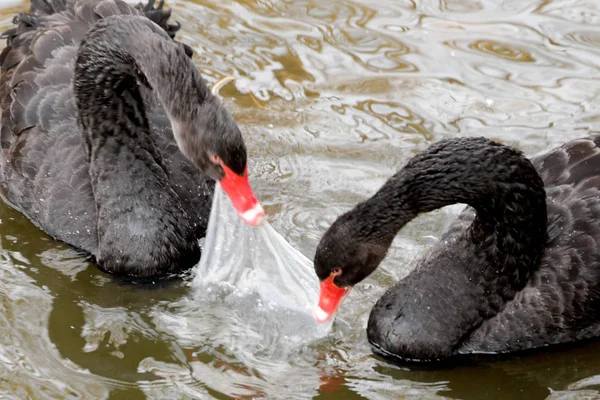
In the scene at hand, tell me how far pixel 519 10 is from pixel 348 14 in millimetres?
1522

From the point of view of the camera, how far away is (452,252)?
5938mm

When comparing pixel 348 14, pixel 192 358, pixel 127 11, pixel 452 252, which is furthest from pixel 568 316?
pixel 348 14

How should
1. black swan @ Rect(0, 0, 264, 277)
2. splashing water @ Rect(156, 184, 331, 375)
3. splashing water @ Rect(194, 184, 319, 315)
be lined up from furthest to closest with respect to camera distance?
splashing water @ Rect(194, 184, 319, 315) < splashing water @ Rect(156, 184, 331, 375) < black swan @ Rect(0, 0, 264, 277)

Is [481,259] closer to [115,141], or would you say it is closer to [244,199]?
[244,199]

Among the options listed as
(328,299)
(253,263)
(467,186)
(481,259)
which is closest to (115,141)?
(253,263)

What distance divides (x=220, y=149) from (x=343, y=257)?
0.88 metres

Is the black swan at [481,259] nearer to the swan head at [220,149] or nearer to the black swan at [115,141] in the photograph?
the swan head at [220,149]

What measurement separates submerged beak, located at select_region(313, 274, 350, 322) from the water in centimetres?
22

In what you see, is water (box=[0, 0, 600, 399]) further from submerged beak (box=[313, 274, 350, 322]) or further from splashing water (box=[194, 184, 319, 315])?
submerged beak (box=[313, 274, 350, 322])

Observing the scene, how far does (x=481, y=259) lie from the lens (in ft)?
19.1

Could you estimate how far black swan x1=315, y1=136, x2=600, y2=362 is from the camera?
5.49 m

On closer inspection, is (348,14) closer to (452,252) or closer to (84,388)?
(452,252)

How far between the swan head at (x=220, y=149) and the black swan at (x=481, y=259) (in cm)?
54

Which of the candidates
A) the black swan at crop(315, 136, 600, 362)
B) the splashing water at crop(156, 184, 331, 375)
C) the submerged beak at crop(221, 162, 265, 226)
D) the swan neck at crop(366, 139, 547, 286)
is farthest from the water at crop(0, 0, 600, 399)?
the swan neck at crop(366, 139, 547, 286)
